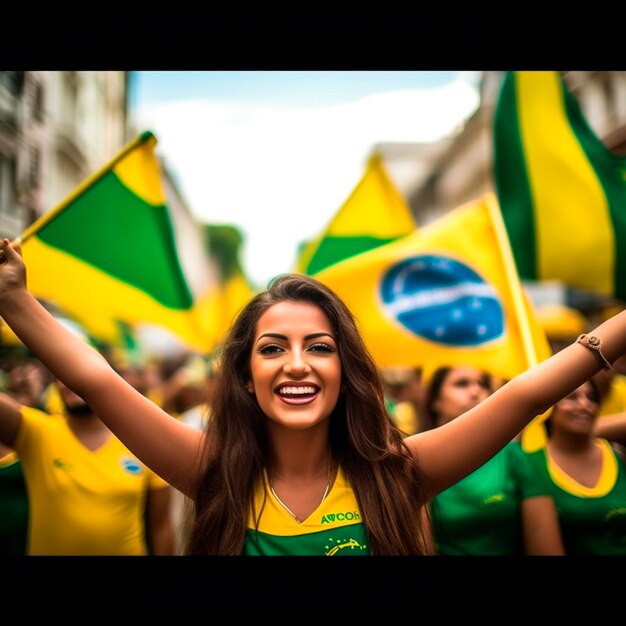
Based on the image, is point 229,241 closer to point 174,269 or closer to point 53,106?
point 53,106

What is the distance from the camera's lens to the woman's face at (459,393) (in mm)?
3031

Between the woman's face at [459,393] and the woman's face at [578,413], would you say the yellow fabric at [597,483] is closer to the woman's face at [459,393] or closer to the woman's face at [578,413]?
the woman's face at [578,413]

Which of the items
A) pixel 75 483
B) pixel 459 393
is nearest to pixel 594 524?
pixel 459 393

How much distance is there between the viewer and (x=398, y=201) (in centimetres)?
409

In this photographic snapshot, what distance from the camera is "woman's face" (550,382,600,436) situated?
8.59ft

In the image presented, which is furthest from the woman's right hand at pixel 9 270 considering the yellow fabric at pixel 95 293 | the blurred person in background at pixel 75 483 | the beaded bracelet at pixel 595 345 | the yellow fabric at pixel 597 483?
the yellow fabric at pixel 597 483

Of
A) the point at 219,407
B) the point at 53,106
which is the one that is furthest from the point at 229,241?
the point at 219,407

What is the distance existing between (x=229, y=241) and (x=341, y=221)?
90.8ft

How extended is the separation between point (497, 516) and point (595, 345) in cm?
103

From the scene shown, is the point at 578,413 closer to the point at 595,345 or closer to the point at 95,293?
the point at 595,345

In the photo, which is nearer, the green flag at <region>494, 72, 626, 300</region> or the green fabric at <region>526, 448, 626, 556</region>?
the green fabric at <region>526, 448, 626, 556</region>

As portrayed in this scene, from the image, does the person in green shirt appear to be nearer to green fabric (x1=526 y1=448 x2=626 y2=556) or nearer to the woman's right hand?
green fabric (x1=526 y1=448 x2=626 y2=556)

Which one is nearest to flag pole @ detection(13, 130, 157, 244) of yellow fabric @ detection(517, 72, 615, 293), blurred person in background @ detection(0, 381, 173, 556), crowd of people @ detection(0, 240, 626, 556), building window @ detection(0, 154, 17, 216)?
blurred person in background @ detection(0, 381, 173, 556)

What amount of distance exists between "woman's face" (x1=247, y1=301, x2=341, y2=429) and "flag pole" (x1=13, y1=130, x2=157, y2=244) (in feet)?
5.00
